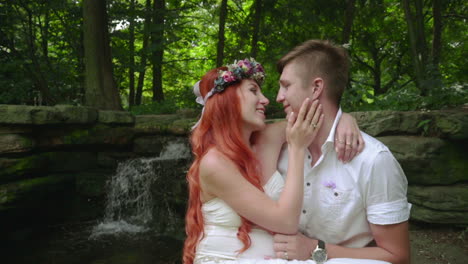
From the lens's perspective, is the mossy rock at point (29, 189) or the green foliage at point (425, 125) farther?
the mossy rock at point (29, 189)

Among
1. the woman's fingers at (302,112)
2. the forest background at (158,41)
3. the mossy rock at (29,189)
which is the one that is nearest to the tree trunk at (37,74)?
the forest background at (158,41)

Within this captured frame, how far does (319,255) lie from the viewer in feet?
6.56

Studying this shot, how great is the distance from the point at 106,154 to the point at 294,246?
22.5ft

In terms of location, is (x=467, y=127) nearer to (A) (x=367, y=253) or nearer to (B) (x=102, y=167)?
(A) (x=367, y=253)

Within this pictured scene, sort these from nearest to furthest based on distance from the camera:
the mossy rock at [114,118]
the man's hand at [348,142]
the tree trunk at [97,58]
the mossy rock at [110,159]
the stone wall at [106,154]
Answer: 1. the man's hand at [348,142]
2. the stone wall at [106,154]
3. the mossy rock at [114,118]
4. the mossy rock at [110,159]
5. the tree trunk at [97,58]

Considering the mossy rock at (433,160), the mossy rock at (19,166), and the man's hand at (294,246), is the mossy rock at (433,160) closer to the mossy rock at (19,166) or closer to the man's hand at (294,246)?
the man's hand at (294,246)

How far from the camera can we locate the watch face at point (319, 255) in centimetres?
199

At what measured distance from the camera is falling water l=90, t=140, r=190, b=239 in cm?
712

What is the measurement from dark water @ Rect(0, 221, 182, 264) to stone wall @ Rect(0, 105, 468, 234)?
24.5 inches

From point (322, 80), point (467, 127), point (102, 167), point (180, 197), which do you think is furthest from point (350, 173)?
point (102, 167)

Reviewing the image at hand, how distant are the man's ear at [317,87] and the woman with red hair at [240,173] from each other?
6.0 inches

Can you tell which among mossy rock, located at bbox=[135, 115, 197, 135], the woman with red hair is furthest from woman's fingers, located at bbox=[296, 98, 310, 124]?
mossy rock, located at bbox=[135, 115, 197, 135]

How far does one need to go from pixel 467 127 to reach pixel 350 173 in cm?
304

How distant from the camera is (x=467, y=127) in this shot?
4.34m
